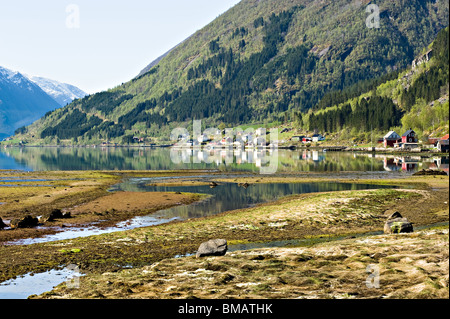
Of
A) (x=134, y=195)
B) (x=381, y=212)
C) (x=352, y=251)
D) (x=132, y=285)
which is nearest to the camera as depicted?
(x=132, y=285)

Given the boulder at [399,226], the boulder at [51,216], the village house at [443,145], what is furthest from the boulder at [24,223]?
the village house at [443,145]

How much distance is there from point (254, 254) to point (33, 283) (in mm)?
12566

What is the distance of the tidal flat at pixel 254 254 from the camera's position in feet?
65.6

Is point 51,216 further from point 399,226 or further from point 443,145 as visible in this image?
point 443,145

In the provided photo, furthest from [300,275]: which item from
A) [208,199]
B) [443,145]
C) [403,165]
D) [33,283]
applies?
[443,145]

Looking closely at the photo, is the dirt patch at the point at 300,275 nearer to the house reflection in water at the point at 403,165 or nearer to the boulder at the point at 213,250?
the boulder at the point at 213,250

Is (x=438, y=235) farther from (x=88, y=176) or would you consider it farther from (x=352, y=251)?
(x=88, y=176)

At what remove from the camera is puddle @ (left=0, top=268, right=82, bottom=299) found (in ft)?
78.4

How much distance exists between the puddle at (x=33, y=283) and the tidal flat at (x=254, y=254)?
0.93m

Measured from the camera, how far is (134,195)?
238 ft

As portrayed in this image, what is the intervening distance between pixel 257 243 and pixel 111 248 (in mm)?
10974

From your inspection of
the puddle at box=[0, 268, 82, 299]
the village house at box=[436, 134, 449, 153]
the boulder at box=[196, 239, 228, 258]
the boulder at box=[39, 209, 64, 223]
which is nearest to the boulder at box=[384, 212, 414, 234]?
the boulder at box=[196, 239, 228, 258]

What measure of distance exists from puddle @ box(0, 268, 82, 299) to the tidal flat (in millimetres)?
928
